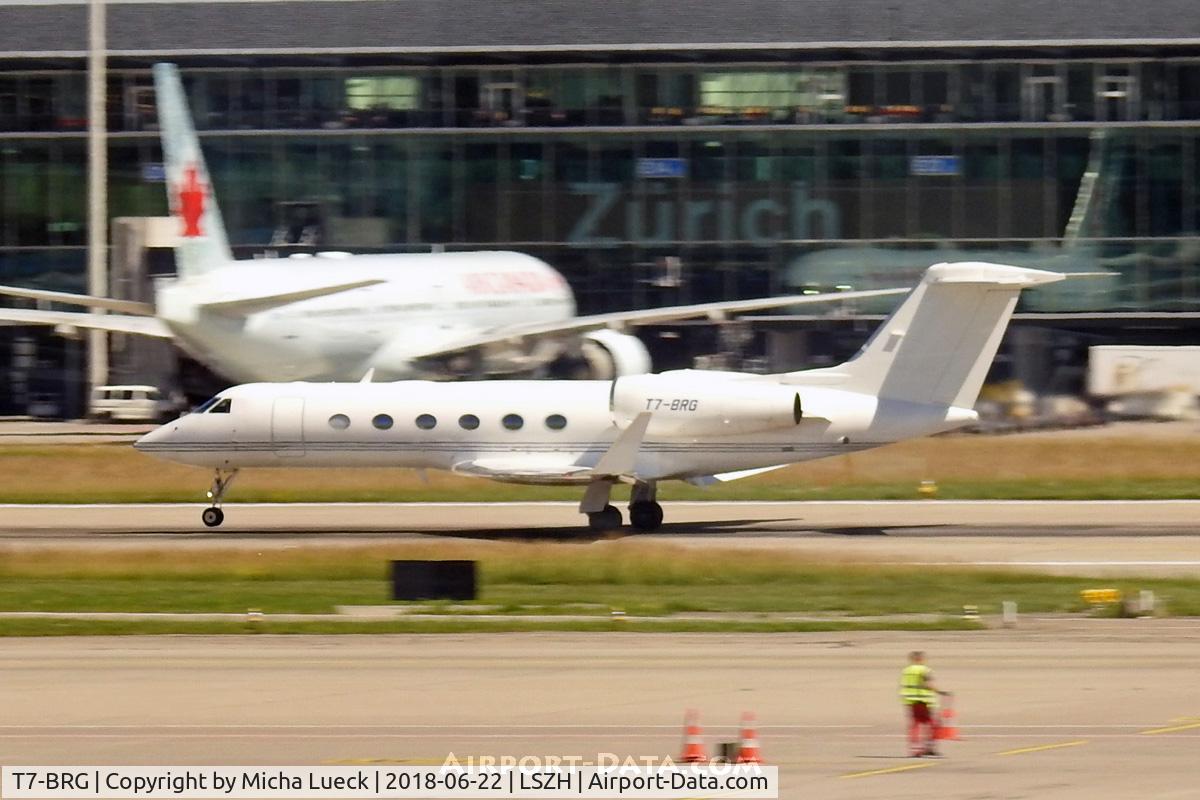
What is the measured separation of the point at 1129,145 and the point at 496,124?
22.3m

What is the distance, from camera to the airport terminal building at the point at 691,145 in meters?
65.2

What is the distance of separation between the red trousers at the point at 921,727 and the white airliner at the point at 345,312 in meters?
33.1

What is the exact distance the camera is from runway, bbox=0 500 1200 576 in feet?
107

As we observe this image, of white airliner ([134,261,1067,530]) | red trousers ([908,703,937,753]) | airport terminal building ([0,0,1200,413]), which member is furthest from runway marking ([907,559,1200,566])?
airport terminal building ([0,0,1200,413])

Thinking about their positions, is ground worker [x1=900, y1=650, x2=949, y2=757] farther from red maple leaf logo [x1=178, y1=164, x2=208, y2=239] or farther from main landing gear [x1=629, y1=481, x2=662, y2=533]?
red maple leaf logo [x1=178, y1=164, x2=208, y2=239]

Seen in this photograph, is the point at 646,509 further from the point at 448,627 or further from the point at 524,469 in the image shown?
the point at 448,627

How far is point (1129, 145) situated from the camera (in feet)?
213

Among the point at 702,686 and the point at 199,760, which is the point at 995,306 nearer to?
the point at 702,686

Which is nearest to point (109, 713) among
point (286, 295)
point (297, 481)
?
point (297, 481)

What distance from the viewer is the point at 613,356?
5112cm

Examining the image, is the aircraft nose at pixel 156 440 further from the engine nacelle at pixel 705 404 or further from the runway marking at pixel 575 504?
the engine nacelle at pixel 705 404

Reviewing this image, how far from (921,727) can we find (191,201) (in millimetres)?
40120

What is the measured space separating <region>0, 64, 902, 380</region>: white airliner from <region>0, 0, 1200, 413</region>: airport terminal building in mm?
9079

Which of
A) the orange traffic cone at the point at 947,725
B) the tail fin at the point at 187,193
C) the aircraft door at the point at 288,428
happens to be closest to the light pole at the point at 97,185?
the tail fin at the point at 187,193
